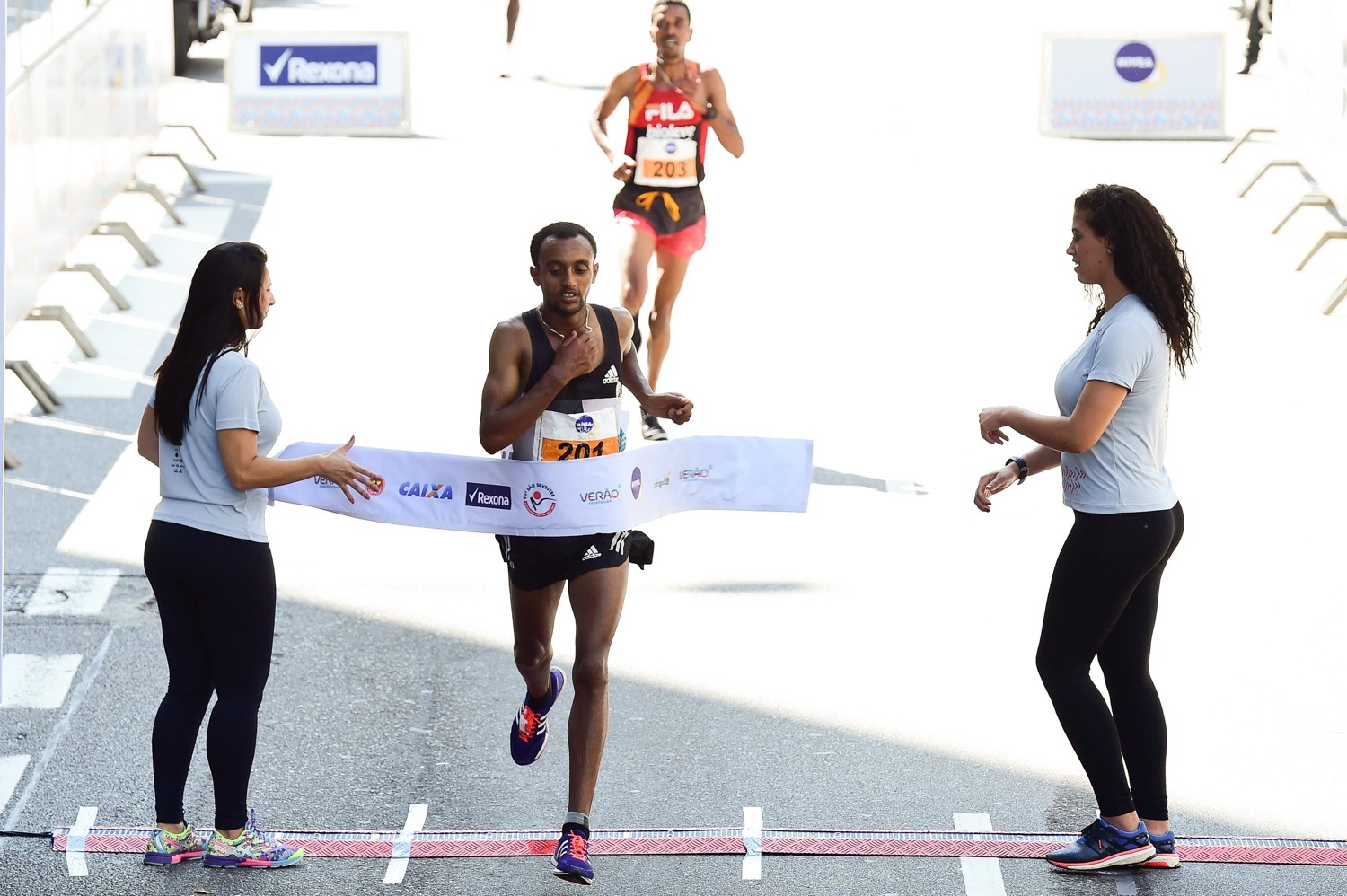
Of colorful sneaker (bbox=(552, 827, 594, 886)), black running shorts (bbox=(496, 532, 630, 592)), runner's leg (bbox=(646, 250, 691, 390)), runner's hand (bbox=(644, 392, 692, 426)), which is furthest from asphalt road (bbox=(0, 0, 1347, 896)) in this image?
runner's hand (bbox=(644, 392, 692, 426))

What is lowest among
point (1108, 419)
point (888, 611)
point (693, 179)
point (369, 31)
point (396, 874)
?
point (396, 874)

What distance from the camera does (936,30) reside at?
24062 mm

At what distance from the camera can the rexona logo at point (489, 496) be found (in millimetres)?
5645

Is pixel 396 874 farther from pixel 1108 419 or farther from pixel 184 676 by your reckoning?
pixel 1108 419

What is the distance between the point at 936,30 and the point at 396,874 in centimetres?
2019

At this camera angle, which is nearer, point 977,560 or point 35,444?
point 977,560

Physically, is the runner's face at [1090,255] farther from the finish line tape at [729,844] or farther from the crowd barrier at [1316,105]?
the crowd barrier at [1316,105]

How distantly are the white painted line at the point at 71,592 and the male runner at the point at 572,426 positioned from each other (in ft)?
9.72

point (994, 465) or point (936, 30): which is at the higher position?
point (936, 30)

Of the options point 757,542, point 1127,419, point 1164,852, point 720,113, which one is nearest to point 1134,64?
point 720,113

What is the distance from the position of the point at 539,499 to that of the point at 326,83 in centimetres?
1364

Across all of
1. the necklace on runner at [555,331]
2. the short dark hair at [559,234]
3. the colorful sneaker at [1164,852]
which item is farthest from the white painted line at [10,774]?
the colorful sneaker at [1164,852]

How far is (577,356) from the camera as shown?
5.37 meters

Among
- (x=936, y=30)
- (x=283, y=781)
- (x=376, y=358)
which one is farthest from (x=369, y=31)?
(x=283, y=781)
